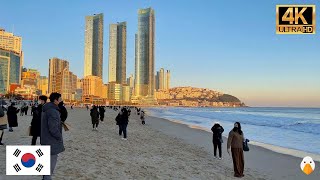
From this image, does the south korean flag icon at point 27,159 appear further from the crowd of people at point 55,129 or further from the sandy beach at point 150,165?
the sandy beach at point 150,165

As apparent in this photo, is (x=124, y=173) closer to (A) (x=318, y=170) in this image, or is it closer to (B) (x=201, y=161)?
(B) (x=201, y=161)

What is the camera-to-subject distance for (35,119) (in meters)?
11.2

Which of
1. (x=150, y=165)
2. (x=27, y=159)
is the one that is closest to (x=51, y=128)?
(x=27, y=159)

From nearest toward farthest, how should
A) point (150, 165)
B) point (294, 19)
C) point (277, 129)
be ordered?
point (294, 19) → point (150, 165) → point (277, 129)

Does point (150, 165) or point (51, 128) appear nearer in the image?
point (51, 128)

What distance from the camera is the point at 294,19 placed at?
10.3 meters

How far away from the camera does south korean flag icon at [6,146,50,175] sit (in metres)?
6.32

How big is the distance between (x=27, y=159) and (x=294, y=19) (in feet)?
28.4

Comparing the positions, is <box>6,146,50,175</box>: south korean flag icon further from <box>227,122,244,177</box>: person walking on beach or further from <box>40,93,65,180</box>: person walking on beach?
<box>227,122,244,177</box>: person walking on beach

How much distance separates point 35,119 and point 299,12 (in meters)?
9.43

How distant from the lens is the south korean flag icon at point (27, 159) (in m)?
6.32

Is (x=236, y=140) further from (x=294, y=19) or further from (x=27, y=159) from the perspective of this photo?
(x=27, y=159)

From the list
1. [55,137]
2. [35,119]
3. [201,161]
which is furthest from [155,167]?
[55,137]

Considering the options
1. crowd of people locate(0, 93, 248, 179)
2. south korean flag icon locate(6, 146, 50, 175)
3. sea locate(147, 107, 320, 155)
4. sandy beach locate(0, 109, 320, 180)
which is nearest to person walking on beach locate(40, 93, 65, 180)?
crowd of people locate(0, 93, 248, 179)
